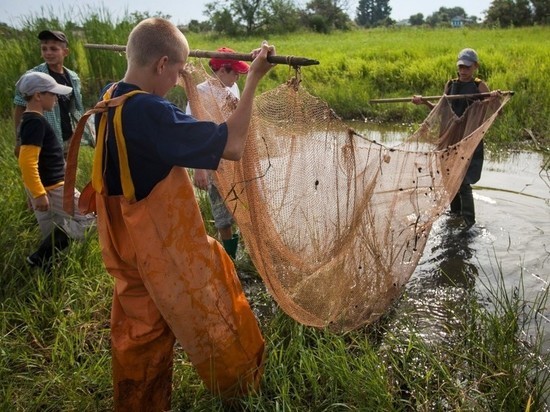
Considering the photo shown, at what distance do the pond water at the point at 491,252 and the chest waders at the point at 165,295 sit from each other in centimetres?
145

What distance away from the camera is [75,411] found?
7.13 feet

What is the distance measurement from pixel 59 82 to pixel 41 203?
1.37 metres

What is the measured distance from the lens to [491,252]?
422 cm

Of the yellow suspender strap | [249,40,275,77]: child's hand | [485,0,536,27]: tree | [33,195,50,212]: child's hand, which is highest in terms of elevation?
[485,0,536,27]: tree

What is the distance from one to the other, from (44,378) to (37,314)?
57 cm

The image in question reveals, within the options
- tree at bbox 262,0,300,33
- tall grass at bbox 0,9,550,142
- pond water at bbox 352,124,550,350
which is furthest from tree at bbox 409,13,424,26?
pond water at bbox 352,124,550,350

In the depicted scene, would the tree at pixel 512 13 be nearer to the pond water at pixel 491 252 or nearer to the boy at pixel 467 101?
the pond water at pixel 491 252

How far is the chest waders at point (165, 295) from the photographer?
1692 mm

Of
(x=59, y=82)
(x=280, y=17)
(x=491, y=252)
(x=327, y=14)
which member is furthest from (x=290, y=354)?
(x=327, y=14)

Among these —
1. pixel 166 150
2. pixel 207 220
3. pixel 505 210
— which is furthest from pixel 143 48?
pixel 505 210

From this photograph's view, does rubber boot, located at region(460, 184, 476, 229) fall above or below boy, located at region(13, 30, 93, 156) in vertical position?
below

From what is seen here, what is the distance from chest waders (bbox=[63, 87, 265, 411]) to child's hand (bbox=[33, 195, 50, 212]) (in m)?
1.23

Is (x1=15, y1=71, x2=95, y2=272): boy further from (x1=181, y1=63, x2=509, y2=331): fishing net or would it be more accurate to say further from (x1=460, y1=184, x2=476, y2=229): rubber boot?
(x1=460, y1=184, x2=476, y2=229): rubber boot

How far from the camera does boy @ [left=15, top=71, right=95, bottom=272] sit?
9.69 ft
